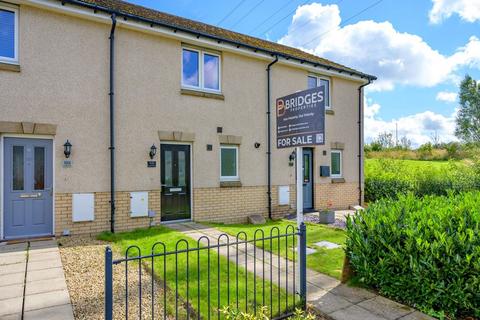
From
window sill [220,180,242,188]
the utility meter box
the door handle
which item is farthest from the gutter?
the door handle

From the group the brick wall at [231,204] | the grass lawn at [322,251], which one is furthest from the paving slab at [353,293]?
the brick wall at [231,204]

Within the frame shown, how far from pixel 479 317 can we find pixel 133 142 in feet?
23.6

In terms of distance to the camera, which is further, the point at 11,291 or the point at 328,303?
the point at 11,291

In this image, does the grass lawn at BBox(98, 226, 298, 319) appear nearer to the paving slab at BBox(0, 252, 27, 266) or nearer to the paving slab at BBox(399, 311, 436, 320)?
the paving slab at BBox(399, 311, 436, 320)

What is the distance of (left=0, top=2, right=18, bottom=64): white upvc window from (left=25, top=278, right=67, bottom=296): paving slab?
193 inches

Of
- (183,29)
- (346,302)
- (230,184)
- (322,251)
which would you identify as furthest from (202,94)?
(346,302)

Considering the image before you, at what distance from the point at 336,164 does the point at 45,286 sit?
10693 mm

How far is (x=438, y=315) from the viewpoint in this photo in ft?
10.8

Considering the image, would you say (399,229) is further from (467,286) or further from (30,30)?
(30,30)

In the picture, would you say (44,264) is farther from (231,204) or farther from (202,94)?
(202,94)

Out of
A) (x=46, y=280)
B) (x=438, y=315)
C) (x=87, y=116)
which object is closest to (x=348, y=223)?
(x=438, y=315)

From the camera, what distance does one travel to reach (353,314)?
3379mm

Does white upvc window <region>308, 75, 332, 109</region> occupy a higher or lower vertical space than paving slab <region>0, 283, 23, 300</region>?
higher

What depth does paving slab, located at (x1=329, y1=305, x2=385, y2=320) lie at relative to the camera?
10.8 ft
